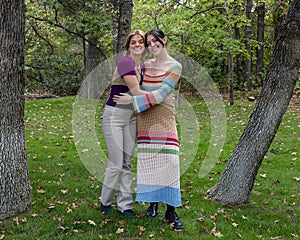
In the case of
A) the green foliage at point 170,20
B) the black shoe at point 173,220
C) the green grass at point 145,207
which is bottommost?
the green grass at point 145,207

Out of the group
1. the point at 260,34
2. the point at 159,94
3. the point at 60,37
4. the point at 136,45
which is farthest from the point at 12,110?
the point at 260,34

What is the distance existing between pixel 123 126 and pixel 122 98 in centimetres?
33

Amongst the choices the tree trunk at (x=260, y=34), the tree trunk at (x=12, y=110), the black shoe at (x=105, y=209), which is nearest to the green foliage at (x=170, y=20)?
the tree trunk at (x=260, y=34)

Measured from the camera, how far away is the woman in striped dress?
3.56 meters

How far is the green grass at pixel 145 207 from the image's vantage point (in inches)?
142

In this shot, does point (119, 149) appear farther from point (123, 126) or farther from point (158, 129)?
point (158, 129)

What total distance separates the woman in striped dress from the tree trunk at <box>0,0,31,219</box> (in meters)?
1.11

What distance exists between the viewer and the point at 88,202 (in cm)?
446

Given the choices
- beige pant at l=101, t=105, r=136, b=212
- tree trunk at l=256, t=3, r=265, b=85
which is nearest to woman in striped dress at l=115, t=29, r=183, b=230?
beige pant at l=101, t=105, r=136, b=212

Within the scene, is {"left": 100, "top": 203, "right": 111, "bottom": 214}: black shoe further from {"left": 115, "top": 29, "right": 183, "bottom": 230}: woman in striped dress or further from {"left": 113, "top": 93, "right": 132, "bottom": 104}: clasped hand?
{"left": 113, "top": 93, "right": 132, "bottom": 104}: clasped hand

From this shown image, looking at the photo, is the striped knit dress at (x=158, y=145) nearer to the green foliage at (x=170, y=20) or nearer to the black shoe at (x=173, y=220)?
the black shoe at (x=173, y=220)

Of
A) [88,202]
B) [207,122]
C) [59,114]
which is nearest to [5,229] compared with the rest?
[88,202]

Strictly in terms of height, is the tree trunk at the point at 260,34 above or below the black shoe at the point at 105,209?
above

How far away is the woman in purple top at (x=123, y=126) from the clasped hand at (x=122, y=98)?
0.15 feet
